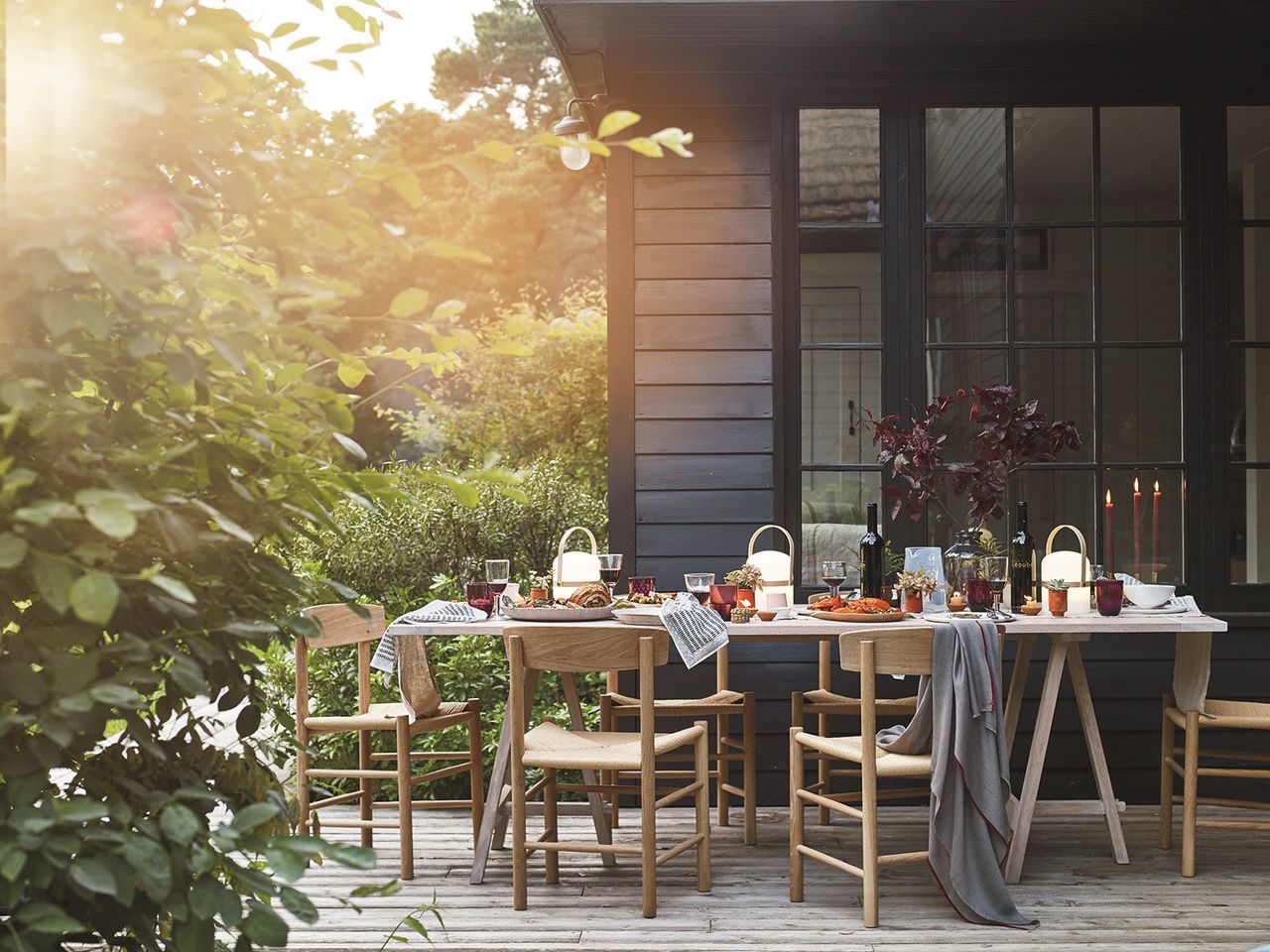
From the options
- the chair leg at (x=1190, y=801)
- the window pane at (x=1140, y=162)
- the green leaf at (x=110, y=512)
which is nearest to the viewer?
the green leaf at (x=110, y=512)

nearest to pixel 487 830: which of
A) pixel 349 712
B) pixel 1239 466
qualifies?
pixel 349 712

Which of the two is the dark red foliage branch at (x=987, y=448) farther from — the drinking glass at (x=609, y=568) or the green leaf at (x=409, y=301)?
the green leaf at (x=409, y=301)

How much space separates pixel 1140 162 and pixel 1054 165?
35cm

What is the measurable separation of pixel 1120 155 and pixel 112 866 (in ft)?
16.0

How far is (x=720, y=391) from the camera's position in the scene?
516 cm

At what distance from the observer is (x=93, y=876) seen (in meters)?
1.33

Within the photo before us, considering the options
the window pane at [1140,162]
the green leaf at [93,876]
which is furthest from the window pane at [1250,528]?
the green leaf at [93,876]

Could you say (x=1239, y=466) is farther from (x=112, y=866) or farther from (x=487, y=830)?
(x=112, y=866)

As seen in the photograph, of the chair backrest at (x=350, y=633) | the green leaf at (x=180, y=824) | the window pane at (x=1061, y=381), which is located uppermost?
the window pane at (x=1061, y=381)

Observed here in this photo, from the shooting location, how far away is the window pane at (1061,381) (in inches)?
204

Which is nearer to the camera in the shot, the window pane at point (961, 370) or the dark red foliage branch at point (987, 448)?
the dark red foliage branch at point (987, 448)

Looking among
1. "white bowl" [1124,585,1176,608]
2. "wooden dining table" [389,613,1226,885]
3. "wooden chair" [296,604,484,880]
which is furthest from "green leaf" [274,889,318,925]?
"white bowl" [1124,585,1176,608]

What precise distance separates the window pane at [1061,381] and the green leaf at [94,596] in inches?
174

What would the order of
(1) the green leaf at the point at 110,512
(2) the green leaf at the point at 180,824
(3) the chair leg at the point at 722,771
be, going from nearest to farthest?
(1) the green leaf at the point at 110,512
(2) the green leaf at the point at 180,824
(3) the chair leg at the point at 722,771
